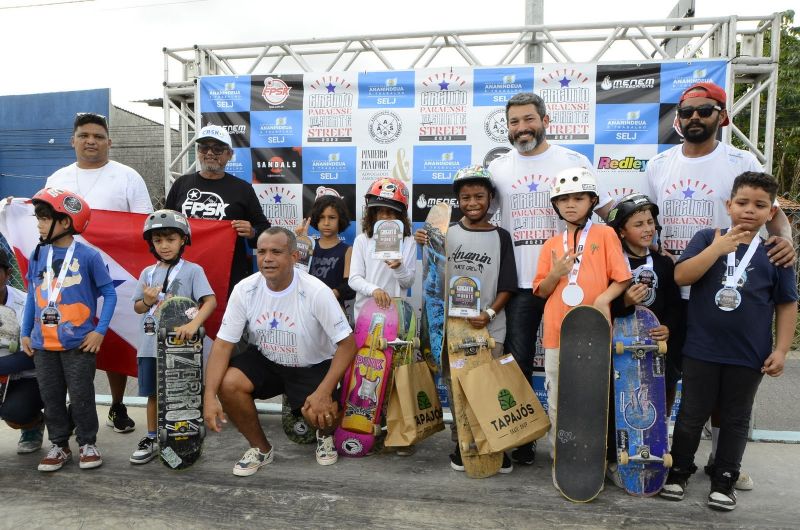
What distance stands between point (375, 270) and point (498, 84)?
2.03 meters

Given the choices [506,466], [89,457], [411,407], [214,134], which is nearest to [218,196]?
[214,134]

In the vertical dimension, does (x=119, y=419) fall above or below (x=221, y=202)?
below

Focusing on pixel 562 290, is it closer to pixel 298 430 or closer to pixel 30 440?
pixel 298 430

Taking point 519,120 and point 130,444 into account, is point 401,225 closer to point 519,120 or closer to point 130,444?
point 519,120

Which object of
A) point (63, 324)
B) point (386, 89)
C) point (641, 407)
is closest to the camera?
point (641, 407)

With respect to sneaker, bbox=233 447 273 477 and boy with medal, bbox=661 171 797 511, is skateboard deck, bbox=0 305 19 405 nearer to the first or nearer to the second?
sneaker, bbox=233 447 273 477

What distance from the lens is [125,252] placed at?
4.37 m

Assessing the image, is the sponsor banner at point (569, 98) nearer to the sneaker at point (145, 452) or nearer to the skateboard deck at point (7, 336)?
the sneaker at point (145, 452)

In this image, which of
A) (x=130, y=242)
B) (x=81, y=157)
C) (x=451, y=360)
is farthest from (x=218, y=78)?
(x=451, y=360)

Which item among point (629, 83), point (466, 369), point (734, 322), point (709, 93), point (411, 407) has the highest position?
point (629, 83)

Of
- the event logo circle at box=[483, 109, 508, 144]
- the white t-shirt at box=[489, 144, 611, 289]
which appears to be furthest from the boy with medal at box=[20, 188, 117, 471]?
the event logo circle at box=[483, 109, 508, 144]

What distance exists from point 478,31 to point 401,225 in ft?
6.69

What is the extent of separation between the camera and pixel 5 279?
12.7ft

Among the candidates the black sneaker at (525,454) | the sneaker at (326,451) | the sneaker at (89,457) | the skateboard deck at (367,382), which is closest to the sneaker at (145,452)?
the sneaker at (89,457)
